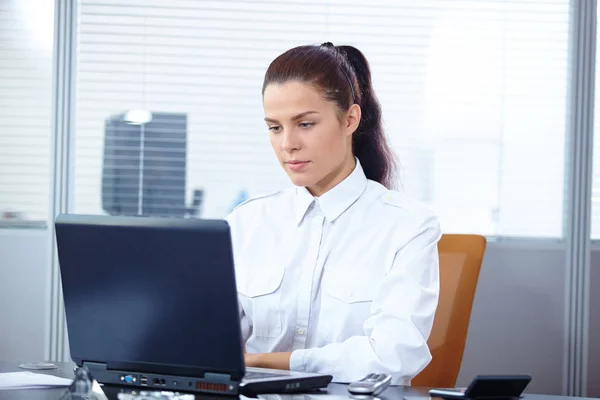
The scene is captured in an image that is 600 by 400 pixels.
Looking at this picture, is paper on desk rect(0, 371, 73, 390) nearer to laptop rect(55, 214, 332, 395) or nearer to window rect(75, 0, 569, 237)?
laptop rect(55, 214, 332, 395)

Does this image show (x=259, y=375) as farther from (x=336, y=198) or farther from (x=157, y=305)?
(x=336, y=198)

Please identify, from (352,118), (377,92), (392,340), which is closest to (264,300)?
(392,340)

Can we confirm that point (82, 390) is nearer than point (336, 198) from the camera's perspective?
Yes

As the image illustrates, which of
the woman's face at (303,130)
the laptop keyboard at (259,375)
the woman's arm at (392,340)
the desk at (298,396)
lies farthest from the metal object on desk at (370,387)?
the woman's face at (303,130)

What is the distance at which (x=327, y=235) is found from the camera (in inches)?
78.2

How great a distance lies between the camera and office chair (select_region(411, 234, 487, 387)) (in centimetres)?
217

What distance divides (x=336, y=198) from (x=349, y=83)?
29 cm

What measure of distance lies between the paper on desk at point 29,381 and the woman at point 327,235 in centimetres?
58

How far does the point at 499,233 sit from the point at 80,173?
1.68 metres

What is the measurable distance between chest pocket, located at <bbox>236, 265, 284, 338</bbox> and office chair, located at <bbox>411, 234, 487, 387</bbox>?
47 centimetres

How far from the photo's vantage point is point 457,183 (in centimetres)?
316

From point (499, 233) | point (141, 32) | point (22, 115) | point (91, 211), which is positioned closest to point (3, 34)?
point (22, 115)

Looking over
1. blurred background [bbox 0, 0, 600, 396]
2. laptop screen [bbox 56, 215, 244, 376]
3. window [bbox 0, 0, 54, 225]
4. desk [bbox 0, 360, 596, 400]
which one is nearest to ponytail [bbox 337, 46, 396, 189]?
desk [bbox 0, 360, 596, 400]

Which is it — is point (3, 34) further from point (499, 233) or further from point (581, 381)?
point (581, 381)
